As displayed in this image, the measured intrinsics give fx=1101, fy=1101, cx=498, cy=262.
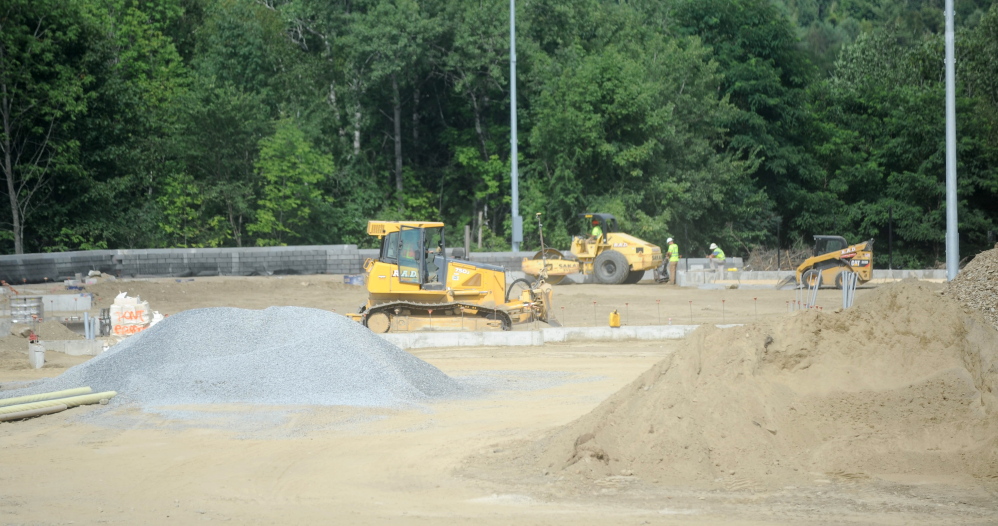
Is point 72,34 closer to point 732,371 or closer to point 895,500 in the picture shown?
point 732,371

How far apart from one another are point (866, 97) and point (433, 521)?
4530 cm

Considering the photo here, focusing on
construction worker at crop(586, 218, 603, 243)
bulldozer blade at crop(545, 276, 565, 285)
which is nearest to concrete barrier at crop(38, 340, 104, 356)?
bulldozer blade at crop(545, 276, 565, 285)

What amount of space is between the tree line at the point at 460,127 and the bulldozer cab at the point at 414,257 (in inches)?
746

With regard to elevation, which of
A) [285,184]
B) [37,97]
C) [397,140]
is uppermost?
[37,97]

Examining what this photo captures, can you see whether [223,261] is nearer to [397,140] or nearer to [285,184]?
[285,184]

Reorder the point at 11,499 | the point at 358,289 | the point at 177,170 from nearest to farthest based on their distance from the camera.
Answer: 1. the point at 11,499
2. the point at 358,289
3. the point at 177,170

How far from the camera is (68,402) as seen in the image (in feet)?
43.9

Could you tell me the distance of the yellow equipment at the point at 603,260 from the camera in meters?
29.9

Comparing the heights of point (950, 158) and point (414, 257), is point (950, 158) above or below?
above

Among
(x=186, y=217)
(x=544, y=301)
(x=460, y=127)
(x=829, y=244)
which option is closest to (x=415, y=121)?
(x=460, y=127)

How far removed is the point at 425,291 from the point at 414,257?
2.19ft

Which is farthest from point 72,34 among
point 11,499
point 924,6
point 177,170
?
point 924,6

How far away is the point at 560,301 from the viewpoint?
26625mm

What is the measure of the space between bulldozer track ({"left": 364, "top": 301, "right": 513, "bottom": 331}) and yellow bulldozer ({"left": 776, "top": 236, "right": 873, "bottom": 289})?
9.83 meters
